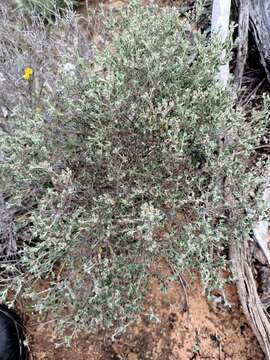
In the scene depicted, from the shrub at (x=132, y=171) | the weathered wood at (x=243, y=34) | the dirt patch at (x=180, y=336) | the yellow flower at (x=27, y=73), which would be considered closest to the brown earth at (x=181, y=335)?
the dirt patch at (x=180, y=336)

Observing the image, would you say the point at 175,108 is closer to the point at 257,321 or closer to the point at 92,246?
the point at 92,246

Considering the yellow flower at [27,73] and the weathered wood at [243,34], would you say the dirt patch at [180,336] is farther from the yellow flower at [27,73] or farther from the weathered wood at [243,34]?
the yellow flower at [27,73]

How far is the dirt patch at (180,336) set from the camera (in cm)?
212

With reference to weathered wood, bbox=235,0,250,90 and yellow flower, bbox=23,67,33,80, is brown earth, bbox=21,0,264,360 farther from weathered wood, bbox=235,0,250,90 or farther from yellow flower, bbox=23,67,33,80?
yellow flower, bbox=23,67,33,80

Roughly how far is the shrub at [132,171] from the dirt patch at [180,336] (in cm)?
25

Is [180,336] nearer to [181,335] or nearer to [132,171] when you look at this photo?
[181,335]

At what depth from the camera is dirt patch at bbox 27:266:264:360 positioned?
212cm

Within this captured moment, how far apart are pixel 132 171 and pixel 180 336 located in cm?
96

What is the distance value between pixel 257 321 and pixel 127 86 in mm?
1334

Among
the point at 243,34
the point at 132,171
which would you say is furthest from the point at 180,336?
the point at 243,34

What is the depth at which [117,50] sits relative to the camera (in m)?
2.10

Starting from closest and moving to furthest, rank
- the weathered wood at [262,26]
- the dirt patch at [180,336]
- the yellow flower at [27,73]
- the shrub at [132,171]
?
the shrub at [132,171] < the dirt patch at [180,336] < the weathered wood at [262,26] < the yellow flower at [27,73]

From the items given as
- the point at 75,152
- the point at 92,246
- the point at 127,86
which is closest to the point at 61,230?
the point at 92,246

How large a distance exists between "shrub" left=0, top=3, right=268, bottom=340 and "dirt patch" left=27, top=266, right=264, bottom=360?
25 centimetres
